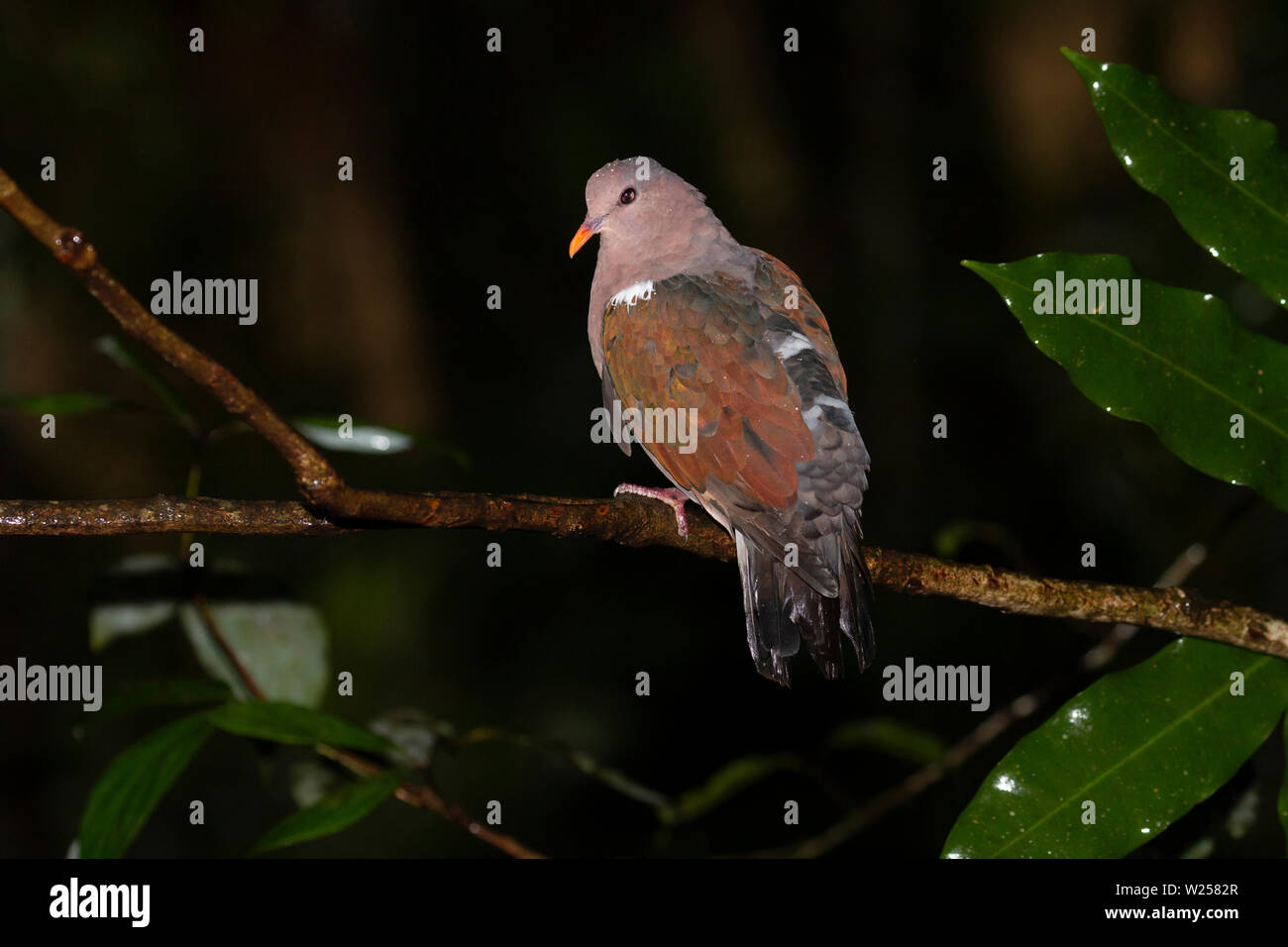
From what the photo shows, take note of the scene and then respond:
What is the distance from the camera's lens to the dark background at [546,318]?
508 centimetres

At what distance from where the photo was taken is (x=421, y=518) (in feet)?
4.71

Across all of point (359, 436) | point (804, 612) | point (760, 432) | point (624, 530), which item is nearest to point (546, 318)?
point (359, 436)

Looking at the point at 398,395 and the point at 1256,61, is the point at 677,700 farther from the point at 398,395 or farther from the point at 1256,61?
the point at 1256,61

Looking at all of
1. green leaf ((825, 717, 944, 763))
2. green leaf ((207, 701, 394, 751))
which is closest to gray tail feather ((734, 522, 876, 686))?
green leaf ((207, 701, 394, 751))

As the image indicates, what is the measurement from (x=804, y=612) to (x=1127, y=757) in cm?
61

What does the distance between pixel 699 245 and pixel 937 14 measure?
3.81 metres

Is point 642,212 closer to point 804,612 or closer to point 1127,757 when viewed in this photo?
point 804,612

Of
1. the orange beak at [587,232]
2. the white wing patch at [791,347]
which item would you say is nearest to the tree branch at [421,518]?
the white wing patch at [791,347]

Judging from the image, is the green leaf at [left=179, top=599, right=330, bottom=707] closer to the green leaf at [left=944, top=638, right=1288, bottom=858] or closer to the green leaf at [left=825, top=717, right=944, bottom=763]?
the green leaf at [left=944, top=638, right=1288, bottom=858]

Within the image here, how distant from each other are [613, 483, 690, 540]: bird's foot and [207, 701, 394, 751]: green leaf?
0.69 meters

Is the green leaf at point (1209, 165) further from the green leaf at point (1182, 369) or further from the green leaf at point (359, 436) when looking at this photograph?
the green leaf at point (359, 436)

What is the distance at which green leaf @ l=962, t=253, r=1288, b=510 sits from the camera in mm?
1651

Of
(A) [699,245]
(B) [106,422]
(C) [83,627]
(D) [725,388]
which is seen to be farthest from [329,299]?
(D) [725,388]

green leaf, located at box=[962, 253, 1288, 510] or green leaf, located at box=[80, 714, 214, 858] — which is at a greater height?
green leaf, located at box=[962, 253, 1288, 510]
